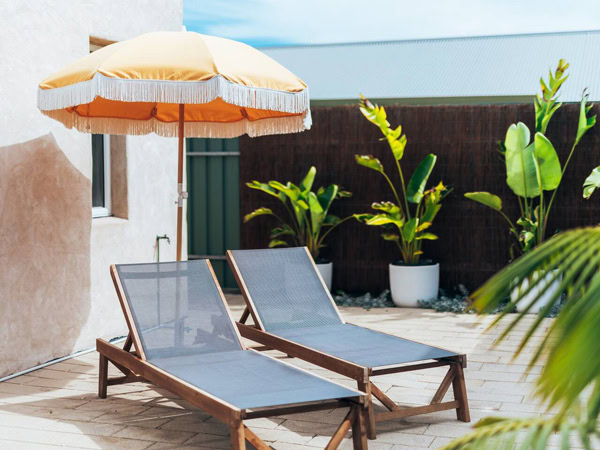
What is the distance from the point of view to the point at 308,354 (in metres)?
4.76

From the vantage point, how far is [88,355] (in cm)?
646

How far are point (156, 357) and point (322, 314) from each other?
141cm

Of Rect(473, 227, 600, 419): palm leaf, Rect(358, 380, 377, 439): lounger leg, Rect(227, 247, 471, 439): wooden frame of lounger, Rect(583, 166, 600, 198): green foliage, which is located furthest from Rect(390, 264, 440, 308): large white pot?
Rect(473, 227, 600, 419): palm leaf

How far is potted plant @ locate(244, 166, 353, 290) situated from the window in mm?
2345

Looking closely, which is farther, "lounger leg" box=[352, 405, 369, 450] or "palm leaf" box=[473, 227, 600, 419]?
"lounger leg" box=[352, 405, 369, 450]

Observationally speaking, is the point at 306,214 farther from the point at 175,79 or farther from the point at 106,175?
the point at 175,79

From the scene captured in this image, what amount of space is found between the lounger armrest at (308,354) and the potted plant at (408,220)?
3492 mm

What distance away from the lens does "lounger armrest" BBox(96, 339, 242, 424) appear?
3.60 meters

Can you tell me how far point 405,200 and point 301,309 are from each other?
3.65m

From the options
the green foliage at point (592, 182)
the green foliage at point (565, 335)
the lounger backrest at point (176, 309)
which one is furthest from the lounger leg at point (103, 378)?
the green foliage at point (592, 182)

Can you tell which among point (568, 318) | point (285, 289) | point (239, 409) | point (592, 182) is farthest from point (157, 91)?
point (592, 182)

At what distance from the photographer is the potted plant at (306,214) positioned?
9.03 m

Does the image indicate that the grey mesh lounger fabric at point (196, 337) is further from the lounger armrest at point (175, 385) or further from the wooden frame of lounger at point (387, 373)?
the wooden frame of lounger at point (387, 373)

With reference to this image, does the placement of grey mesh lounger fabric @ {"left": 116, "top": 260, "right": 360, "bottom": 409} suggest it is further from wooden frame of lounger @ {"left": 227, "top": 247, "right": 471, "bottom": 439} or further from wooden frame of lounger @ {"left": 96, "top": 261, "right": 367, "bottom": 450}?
wooden frame of lounger @ {"left": 227, "top": 247, "right": 471, "bottom": 439}
